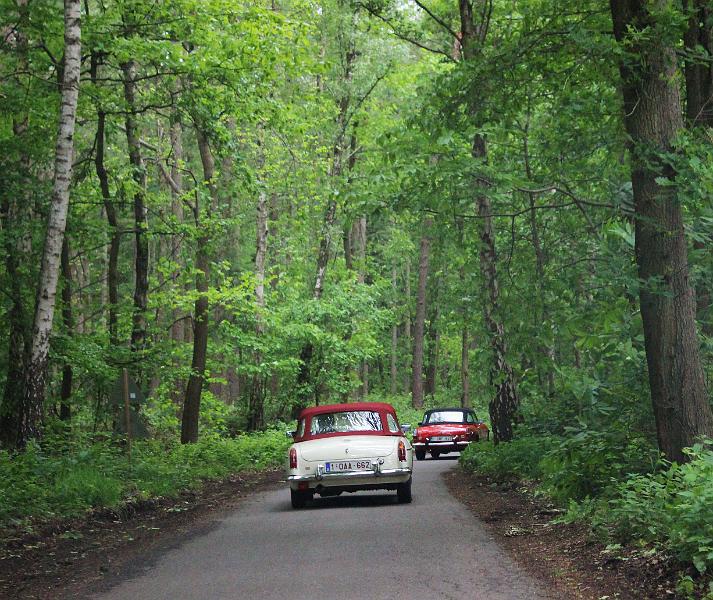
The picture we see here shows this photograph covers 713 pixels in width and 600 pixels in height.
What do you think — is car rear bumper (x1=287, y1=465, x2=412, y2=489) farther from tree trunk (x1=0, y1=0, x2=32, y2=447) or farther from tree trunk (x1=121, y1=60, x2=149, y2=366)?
tree trunk (x1=121, y1=60, x2=149, y2=366)

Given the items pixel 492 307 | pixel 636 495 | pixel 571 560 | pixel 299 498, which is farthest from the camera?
pixel 492 307

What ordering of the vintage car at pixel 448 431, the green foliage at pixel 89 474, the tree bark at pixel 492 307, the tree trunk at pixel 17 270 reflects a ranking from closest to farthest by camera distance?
the green foliage at pixel 89 474 < the tree trunk at pixel 17 270 < the tree bark at pixel 492 307 < the vintage car at pixel 448 431

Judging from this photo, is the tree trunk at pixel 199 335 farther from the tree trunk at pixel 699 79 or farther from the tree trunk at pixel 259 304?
the tree trunk at pixel 699 79

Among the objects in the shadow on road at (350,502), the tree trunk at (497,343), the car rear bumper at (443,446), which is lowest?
the shadow on road at (350,502)

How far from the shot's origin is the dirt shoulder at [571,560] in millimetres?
7605

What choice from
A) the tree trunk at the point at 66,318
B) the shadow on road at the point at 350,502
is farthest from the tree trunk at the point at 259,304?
the shadow on road at the point at 350,502

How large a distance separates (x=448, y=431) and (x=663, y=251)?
20.2 meters

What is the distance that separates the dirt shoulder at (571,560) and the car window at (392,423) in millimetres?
2863

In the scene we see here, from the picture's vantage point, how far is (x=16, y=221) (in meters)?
19.3

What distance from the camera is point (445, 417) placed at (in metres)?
31.0

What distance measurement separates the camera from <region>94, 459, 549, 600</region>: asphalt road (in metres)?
7.76

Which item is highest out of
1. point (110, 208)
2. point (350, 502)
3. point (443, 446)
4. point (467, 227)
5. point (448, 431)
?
point (110, 208)

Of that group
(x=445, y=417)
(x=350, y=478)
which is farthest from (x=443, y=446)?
(x=350, y=478)

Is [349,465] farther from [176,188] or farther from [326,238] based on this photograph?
[326,238]
